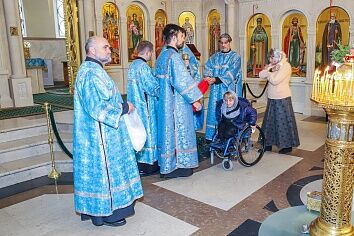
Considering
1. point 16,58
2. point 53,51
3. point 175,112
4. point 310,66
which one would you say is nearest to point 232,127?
point 175,112

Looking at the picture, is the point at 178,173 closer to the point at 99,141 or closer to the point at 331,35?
the point at 99,141

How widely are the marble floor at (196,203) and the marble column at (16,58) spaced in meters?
3.91

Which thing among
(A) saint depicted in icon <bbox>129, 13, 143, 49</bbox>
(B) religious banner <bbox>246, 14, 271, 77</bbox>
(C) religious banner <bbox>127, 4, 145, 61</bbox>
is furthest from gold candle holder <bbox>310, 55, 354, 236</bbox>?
(A) saint depicted in icon <bbox>129, 13, 143, 49</bbox>

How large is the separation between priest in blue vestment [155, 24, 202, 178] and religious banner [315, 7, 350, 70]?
4.98m

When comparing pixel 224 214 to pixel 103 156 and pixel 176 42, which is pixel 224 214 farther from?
pixel 176 42

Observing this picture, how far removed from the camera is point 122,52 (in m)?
9.93

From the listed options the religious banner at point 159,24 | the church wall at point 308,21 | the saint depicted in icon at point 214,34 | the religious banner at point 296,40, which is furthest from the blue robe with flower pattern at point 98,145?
the saint depicted in icon at point 214,34

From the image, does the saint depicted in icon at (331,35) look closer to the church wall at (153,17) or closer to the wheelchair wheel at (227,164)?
the church wall at (153,17)

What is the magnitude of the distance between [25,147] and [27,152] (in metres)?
0.08

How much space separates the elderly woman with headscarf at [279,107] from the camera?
499 cm

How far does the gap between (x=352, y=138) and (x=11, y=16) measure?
765cm

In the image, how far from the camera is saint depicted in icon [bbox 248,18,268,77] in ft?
31.0

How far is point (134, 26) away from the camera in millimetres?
10094

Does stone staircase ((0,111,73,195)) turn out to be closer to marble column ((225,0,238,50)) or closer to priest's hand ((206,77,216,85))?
priest's hand ((206,77,216,85))
